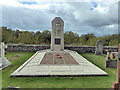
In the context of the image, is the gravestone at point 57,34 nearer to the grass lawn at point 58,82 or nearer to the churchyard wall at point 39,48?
the churchyard wall at point 39,48

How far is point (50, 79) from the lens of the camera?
20.6ft

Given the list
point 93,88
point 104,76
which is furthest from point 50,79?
point 104,76

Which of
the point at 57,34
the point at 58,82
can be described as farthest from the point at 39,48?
the point at 58,82

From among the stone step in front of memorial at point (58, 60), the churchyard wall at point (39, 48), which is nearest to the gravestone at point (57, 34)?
the churchyard wall at point (39, 48)

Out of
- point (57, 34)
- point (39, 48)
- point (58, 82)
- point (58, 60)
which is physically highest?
point (57, 34)

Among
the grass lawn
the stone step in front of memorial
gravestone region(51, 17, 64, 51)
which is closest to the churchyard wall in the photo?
gravestone region(51, 17, 64, 51)

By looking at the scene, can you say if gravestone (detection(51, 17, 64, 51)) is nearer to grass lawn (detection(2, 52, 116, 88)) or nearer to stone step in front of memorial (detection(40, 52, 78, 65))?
stone step in front of memorial (detection(40, 52, 78, 65))

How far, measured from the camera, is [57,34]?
51.2 feet

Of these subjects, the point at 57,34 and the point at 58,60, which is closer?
the point at 58,60

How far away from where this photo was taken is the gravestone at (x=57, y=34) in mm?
15516

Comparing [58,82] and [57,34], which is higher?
[57,34]

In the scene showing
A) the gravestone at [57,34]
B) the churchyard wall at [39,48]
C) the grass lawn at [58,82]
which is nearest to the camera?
the grass lawn at [58,82]

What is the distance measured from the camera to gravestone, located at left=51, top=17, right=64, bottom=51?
15516mm

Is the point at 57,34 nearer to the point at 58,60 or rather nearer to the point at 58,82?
the point at 58,60
